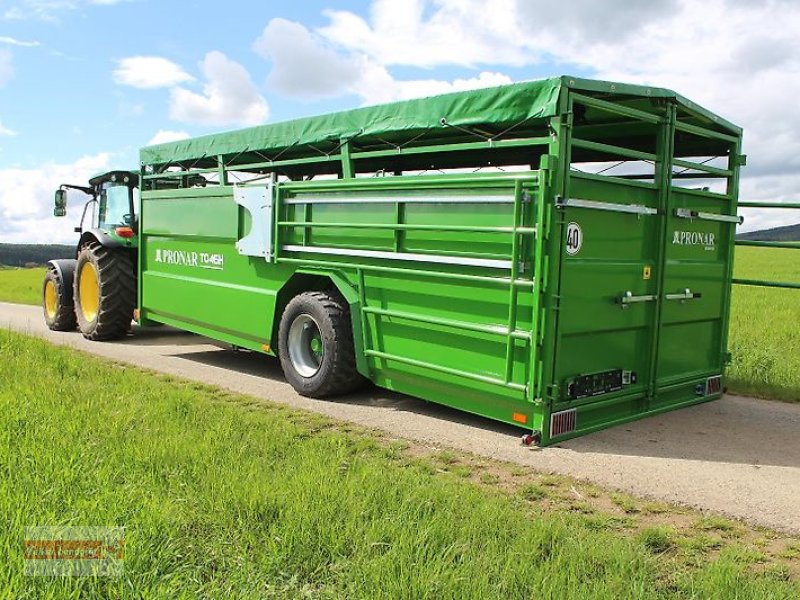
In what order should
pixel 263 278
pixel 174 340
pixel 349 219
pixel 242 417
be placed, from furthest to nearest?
1. pixel 174 340
2. pixel 263 278
3. pixel 349 219
4. pixel 242 417

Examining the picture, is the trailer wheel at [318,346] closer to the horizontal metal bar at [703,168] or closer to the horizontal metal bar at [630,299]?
the horizontal metal bar at [630,299]

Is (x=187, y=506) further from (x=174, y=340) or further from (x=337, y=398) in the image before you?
(x=174, y=340)

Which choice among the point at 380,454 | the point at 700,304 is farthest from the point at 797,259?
the point at 380,454

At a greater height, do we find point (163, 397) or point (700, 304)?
point (700, 304)

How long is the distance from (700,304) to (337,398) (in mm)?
3474

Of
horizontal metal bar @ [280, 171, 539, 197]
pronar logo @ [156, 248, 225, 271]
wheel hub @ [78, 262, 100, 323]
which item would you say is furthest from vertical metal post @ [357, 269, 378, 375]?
wheel hub @ [78, 262, 100, 323]

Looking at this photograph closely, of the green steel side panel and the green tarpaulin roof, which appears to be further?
the green steel side panel

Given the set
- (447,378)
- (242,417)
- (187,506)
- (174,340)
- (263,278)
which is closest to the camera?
(187,506)

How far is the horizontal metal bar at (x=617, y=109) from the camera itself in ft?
17.9

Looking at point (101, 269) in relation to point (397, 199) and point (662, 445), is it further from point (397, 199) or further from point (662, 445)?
point (662, 445)

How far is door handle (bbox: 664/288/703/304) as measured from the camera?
6.44m

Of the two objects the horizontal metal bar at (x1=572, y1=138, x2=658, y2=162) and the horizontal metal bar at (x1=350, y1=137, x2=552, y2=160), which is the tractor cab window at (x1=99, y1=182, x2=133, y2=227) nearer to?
the horizontal metal bar at (x1=350, y1=137, x2=552, y2=160)

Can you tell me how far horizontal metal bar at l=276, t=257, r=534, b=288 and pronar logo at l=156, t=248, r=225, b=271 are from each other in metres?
1.30

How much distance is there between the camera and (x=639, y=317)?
20.2 feet
